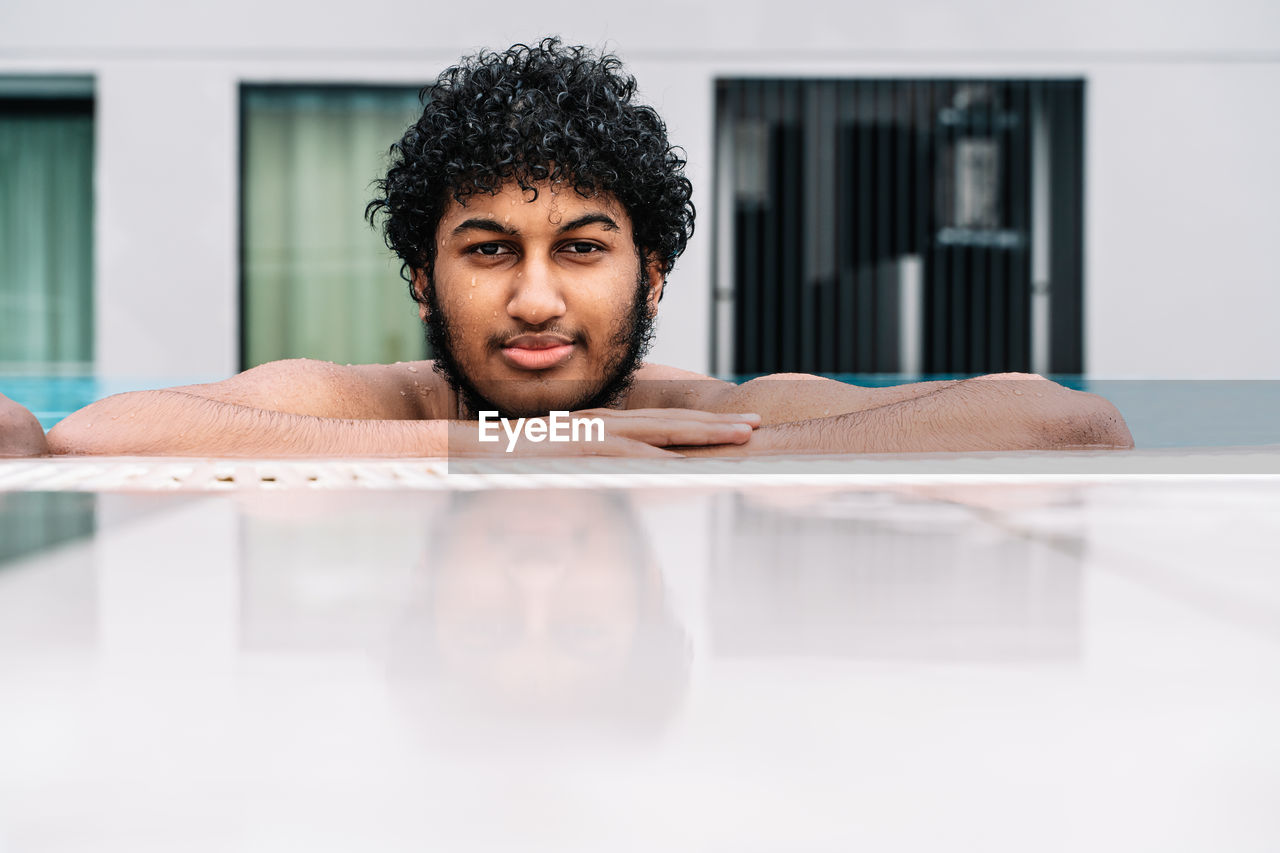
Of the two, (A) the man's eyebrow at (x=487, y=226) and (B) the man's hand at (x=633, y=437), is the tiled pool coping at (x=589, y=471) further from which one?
(A) the man's eyebrow at (x=487, y=226)

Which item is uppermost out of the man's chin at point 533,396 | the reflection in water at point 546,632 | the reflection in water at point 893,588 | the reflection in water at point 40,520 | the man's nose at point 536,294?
the man's nose at point 536,294

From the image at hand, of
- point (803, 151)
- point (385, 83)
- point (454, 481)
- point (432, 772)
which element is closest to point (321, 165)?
point (385, 83)

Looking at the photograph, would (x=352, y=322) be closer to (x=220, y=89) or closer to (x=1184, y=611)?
(x=220, y=89)

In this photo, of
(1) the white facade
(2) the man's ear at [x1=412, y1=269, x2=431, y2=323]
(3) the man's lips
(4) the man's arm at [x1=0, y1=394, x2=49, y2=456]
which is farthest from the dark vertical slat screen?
(4) the man's arm at [x1=0, y1=394, x2=49, y2=456]

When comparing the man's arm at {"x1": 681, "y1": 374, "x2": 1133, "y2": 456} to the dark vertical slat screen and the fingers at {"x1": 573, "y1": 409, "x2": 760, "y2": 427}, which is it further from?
the dark vertical slat screen

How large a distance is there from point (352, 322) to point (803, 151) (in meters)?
3.30

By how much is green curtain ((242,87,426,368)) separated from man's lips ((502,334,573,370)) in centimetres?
448

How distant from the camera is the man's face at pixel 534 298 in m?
2.26

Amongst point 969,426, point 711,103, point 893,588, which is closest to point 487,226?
point 969,426

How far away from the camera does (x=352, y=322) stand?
6.71 meters

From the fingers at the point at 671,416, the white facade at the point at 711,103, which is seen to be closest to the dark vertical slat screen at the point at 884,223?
the white facade at the point at 711,103

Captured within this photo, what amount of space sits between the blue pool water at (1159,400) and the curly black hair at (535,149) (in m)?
2.81

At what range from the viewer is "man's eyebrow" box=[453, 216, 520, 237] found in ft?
7.46

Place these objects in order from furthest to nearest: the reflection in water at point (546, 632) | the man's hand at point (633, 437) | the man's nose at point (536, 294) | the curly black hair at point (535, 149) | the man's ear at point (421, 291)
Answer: the man's ear at point (421, 291) → the curly black hair at point (535, 149) → the man's nose at point (536, 294) → the man's hand at point (633, 437) → the reflection in water at point (546, 632)
